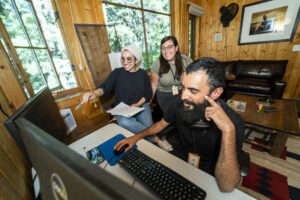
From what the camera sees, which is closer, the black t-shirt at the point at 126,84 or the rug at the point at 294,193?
the rug at the point at 294,193

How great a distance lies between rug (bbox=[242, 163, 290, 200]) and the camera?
123cm

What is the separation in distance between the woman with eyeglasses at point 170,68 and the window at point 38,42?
1353 millimetres

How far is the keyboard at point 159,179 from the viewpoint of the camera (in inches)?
21.5

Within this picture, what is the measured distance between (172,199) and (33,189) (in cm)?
79

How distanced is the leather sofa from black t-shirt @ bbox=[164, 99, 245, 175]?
2886 mm

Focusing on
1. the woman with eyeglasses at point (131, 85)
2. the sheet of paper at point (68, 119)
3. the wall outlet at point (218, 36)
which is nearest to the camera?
the sheet of paper at point (68, 119)

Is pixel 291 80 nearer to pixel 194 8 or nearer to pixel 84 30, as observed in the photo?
pixel 194 8

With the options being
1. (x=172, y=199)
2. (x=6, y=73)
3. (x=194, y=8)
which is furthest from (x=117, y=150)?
(x=194, y=8)

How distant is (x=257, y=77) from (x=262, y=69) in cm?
22

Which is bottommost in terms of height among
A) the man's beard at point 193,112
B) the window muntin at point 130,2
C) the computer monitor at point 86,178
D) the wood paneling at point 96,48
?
the man's beard at point 193,112

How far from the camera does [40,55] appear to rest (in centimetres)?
162

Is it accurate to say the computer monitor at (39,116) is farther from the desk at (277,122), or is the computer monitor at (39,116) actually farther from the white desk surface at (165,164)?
the desk at (277,122)

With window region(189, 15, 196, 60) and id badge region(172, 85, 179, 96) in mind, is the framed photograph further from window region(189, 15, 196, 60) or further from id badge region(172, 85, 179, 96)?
id badge region(172, 85, 179, 96)

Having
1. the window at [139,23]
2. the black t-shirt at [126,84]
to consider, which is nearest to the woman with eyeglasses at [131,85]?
the black t-shirt at [126,84]
